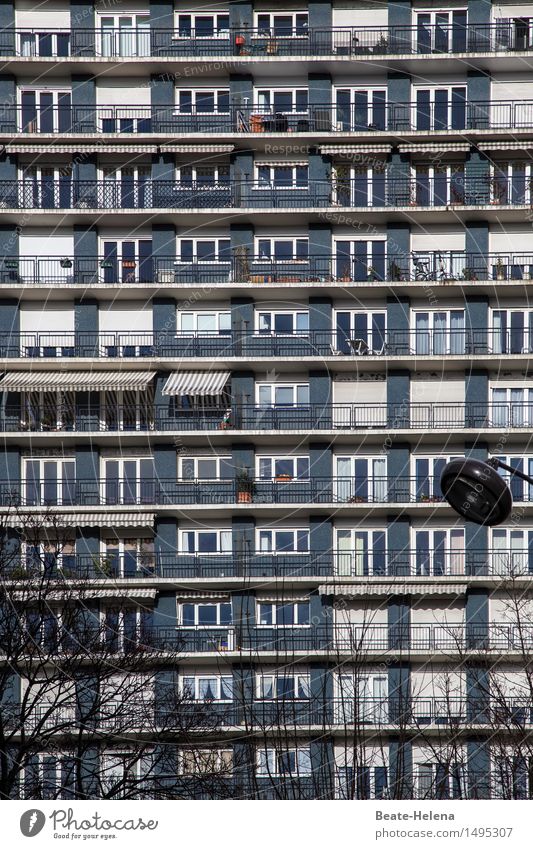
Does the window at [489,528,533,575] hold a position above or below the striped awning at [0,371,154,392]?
below

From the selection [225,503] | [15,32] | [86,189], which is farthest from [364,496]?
[15,32]

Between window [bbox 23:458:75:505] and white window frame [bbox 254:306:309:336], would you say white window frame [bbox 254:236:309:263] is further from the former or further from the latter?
window [bbox 23:458:75:505]

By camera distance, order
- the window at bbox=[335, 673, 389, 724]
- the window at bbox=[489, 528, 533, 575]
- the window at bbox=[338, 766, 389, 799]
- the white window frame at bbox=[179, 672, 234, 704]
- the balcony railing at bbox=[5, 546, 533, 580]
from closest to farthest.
Answer: the window at bbox=[338, 766, 389, 799] < the window at bbox=[335, 673, 389, 724] < the white window frame at bbox=[179, 672, 234, 704] < the balcony railing at bbox=[5, 546, 533, 580] < the window at bbox=[489, 528, 533, 575]

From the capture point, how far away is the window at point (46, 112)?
54781mm

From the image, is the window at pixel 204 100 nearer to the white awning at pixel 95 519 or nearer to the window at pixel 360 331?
the window at pixel 360 331

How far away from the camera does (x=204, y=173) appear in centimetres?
5488

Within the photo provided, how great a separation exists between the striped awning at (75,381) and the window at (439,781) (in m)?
13.9

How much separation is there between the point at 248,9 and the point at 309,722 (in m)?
21.7

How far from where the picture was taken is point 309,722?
50688 millimetres

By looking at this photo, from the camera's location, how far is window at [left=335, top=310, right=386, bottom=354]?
54188mm

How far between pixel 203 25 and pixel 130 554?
16.4m

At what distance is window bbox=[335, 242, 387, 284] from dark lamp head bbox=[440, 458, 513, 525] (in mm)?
28000

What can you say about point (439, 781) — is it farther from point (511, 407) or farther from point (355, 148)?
point (355, 148)

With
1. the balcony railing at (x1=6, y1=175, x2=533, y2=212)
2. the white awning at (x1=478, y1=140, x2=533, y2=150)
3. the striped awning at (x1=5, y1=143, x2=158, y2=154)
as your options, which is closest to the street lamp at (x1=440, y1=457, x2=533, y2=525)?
the balcony railing at (x1=6, y1=175, x2=533, y2=212)
